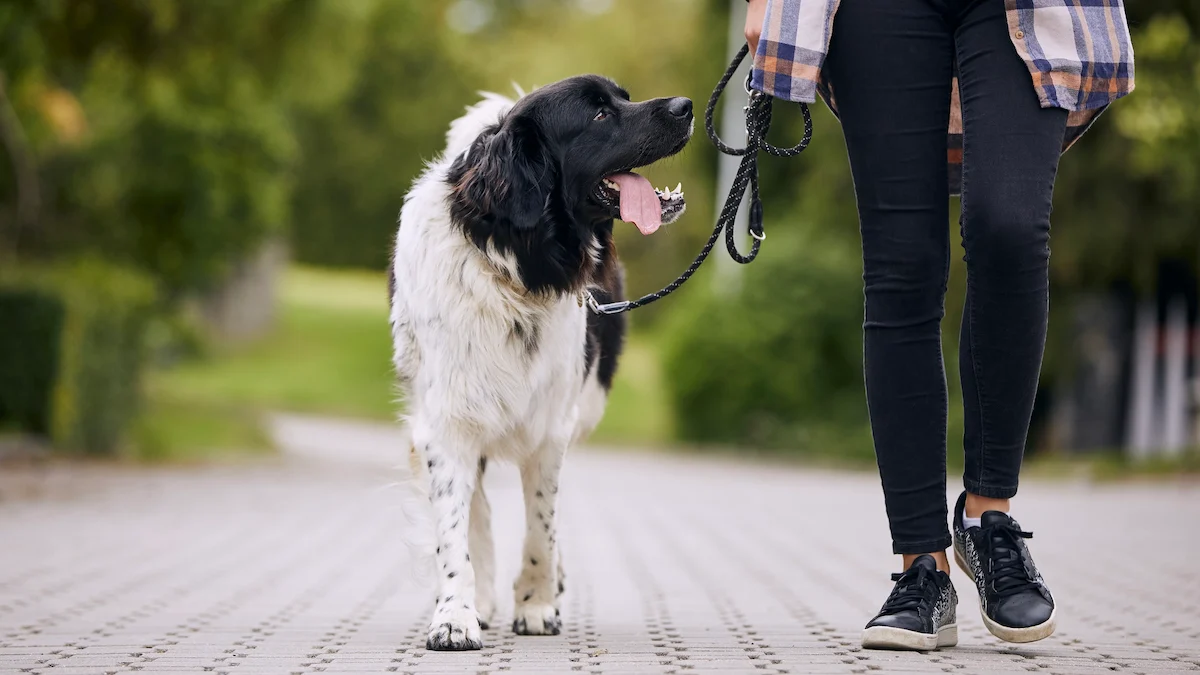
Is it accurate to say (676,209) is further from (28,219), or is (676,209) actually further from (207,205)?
(207,205)

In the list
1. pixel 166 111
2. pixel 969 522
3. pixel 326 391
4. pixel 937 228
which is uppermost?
pixel 166 111

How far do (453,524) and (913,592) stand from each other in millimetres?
1399

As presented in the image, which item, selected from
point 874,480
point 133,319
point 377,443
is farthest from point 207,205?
point 874,480

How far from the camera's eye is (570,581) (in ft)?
21.6

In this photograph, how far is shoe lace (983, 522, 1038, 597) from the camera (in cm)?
376

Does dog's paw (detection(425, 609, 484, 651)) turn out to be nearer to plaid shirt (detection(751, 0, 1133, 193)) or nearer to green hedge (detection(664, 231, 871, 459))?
plaid shirt (detection(751, 0, 1133, 193))

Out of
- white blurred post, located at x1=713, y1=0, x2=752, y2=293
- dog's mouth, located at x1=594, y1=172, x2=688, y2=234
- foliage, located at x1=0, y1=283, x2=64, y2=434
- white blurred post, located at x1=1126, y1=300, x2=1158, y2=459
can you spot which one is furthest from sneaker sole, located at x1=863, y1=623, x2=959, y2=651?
white blurred post, located at x1=713, y1=0, x2=752, y2=293

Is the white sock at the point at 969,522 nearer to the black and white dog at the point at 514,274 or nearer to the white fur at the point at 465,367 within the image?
the black and white dog at the point at 514,274

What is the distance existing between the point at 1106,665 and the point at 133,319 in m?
13.3

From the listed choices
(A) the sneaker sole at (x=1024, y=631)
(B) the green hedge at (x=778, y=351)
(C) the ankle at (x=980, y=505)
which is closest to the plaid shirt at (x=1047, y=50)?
(C) the ankle at (x=980, y=505)

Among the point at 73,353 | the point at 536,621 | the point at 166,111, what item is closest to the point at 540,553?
the point at 536,621

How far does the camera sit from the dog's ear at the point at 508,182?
446cm

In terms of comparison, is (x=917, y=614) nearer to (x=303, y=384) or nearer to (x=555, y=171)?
(x=555, y=171)

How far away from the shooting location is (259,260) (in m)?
38.1
